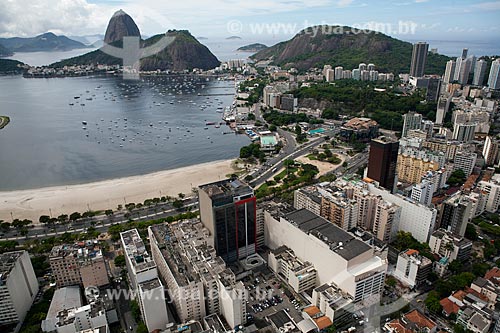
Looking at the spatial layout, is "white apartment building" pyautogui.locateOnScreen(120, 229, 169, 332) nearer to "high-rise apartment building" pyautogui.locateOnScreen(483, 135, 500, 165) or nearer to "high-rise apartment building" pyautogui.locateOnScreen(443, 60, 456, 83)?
"high-rise apartment building" pyautogui.locateOnScreen(483, 135, 500, 165)

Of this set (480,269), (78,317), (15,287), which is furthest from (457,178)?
(15,287)

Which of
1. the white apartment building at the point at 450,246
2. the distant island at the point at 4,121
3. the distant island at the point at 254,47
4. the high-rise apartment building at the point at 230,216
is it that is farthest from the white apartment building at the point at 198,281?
the distant island at the point at 254,47

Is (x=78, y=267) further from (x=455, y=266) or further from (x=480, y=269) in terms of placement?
(x=480, y=269)

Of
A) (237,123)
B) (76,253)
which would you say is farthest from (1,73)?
(76,253)

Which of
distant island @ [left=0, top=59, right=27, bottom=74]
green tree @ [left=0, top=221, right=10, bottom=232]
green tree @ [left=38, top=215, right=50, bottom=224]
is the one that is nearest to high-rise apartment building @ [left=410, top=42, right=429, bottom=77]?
green tree @ [left=38, top=215, right=50, bottom=224]

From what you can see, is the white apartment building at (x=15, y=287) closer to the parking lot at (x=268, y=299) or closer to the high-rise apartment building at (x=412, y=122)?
the parking lot at (x=268, y=299)

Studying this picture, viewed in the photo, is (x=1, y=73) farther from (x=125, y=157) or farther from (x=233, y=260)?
(x=233, y=260)
